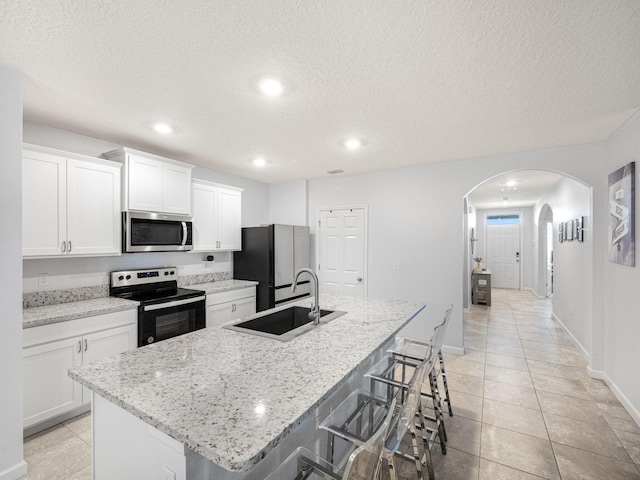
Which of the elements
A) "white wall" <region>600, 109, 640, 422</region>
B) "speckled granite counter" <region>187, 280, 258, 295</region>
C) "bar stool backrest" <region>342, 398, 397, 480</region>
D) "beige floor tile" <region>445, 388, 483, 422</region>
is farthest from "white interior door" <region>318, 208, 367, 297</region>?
"bar stool backrest" <region>342, 398, 397, 480</region>

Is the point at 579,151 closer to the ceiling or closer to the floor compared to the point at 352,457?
closer to the ceiling

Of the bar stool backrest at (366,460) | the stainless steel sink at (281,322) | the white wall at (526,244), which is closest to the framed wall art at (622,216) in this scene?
the stainless steel sink at (281,322)

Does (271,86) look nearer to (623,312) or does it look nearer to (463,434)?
Answer: (463,434)

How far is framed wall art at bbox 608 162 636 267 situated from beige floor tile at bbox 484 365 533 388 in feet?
4.79

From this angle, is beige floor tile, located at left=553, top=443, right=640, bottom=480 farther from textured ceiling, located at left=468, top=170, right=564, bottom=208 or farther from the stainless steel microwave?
the stainless steel microwave

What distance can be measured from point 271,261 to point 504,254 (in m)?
7.92

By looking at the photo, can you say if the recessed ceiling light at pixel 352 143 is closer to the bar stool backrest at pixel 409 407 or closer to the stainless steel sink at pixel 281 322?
the stainless steel sink at pixel 281 322

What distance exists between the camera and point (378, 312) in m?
2.32

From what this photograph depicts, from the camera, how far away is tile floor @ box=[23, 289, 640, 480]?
6.38 ft

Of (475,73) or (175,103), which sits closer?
(475,73)

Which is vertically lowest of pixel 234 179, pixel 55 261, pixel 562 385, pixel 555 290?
pixel 562 385

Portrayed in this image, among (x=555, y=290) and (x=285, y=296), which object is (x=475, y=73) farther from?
(x=555, y=290)

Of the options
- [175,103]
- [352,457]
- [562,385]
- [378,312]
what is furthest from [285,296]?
[352,457]

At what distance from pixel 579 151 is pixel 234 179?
4.48 m
